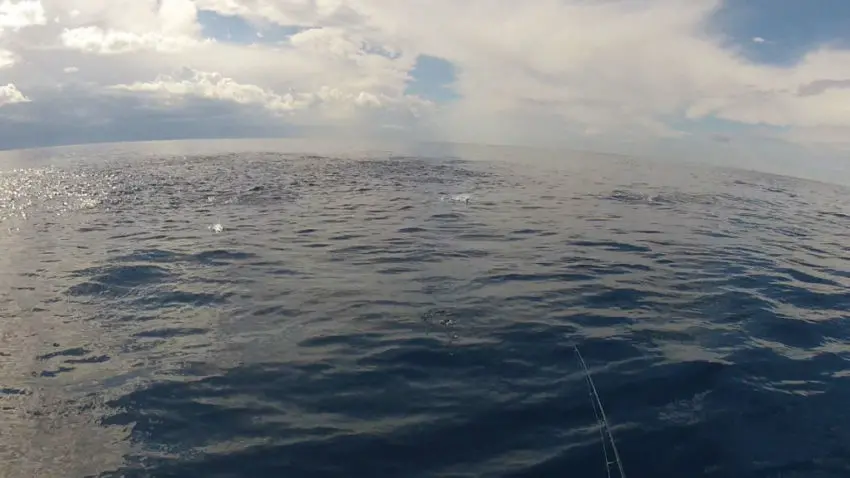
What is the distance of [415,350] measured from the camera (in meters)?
10.6

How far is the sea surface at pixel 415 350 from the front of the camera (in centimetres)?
740

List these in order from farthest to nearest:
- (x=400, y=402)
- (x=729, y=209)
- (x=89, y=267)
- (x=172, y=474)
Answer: (x=729, y=209) < (x=89, y=267) < (x=400, y=402) < (x=172, y=474)

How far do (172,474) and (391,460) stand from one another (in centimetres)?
300

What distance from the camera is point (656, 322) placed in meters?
12.2

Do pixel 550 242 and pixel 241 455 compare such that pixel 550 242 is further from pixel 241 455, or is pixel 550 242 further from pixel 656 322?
pixel 241 455

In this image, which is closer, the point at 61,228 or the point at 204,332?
the point at 204,332

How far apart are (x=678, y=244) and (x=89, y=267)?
869 inches

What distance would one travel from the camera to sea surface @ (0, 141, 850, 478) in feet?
24.3

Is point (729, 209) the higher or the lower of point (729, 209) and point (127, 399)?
the higher

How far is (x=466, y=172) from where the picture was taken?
50812mm

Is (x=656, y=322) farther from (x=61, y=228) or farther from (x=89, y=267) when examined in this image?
(x=61, y=228)

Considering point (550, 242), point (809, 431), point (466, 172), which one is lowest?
point (809, 431)

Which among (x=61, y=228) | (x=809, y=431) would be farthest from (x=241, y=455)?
(x=61, y=228)

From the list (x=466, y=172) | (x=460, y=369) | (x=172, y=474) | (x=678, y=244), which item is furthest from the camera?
(x=466, y=172)
